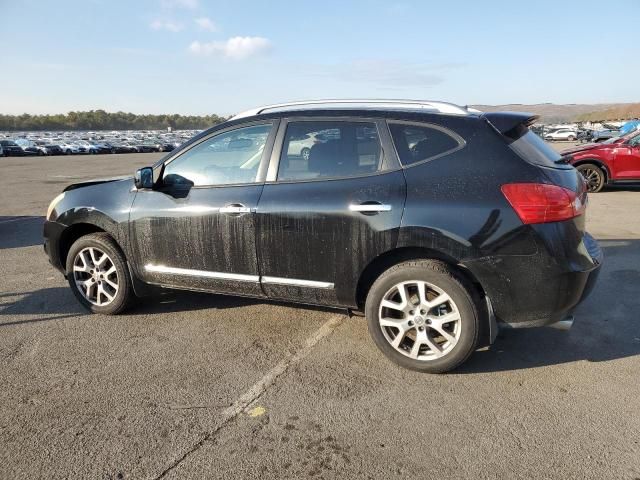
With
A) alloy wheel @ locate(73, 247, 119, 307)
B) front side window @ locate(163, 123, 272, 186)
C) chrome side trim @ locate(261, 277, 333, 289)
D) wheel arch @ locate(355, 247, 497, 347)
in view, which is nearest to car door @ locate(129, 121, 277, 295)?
front side window @ locate(163, 123, 272, 186)

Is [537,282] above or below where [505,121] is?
below

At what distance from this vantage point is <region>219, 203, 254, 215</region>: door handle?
3701 mm

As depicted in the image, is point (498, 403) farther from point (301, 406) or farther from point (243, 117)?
point (243, 117)

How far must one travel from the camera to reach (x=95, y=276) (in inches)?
172

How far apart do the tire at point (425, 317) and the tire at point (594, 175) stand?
33.6 feet

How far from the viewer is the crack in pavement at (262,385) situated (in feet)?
8.47

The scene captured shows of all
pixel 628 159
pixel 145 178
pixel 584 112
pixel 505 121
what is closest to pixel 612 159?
pixel 628 159

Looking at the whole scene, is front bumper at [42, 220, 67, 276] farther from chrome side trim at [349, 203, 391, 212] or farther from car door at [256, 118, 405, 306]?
chrome side trim at [349, 203, 391, 212]

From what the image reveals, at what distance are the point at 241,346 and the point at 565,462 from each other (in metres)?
2.29

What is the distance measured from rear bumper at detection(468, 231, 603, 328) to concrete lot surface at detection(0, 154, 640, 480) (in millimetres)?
465

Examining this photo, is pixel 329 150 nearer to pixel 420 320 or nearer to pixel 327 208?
pixel 327 208

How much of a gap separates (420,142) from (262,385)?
1.94 metres

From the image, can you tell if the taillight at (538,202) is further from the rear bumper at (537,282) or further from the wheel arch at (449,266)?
the wheel arch at (449,266)

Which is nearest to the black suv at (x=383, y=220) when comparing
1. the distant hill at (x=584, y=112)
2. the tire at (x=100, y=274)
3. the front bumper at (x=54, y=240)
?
the tire at (x=100, y=274)
